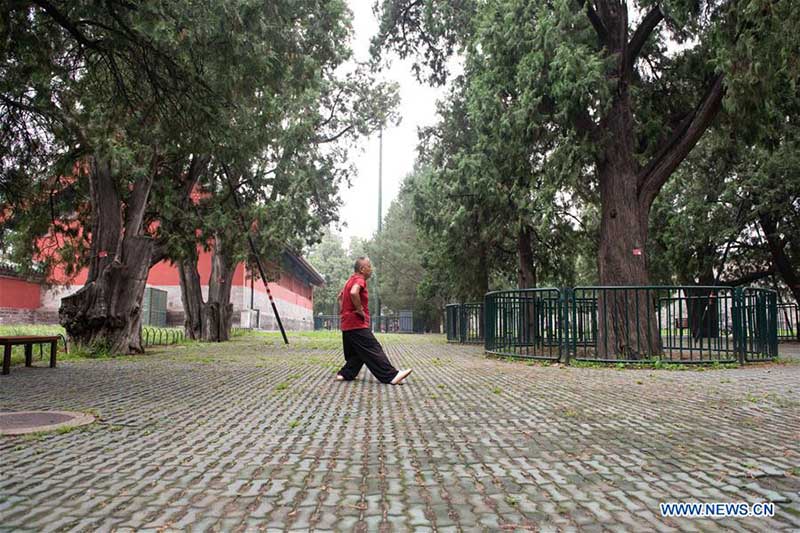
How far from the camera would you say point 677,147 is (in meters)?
14.2

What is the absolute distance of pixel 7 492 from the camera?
369 centimetres

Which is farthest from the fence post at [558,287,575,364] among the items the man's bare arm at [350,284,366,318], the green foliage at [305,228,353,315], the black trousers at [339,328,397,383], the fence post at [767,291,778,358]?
the green foliage at [305,228,353,315]

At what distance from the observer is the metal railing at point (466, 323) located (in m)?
21.7

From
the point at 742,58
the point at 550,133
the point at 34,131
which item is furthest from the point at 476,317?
the point at 34,131

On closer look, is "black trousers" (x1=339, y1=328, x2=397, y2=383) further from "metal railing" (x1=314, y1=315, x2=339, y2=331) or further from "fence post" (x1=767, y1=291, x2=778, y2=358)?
"metal railing" (x1=314, y1=315, x2=339, y2=331)

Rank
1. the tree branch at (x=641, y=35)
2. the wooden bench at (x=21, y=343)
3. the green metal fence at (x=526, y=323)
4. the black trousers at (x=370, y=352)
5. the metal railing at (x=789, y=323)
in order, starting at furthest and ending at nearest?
the metal railing at (x=789, y=323), the tree branch at (x=641, y=35), the green metal fence at (x=526, y=323), the wooden bench at (x=21, y=343), the black trousers at (x=370, y=352)

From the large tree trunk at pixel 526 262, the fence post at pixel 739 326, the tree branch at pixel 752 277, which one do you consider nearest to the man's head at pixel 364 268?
the fence post at pixel 739 326

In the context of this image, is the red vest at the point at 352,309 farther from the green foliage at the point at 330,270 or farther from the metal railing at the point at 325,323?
the green foliage at the point at 330,270

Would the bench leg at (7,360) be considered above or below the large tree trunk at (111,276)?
below

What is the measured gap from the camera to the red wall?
30031mm

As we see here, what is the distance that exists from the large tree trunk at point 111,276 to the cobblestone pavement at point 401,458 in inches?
257

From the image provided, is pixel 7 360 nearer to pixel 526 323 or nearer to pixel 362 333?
pixel 362 333

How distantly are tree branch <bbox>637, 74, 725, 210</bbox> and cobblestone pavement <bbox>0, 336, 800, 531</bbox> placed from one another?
6.75m

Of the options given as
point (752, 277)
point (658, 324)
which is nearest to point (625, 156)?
point (658, 324)
